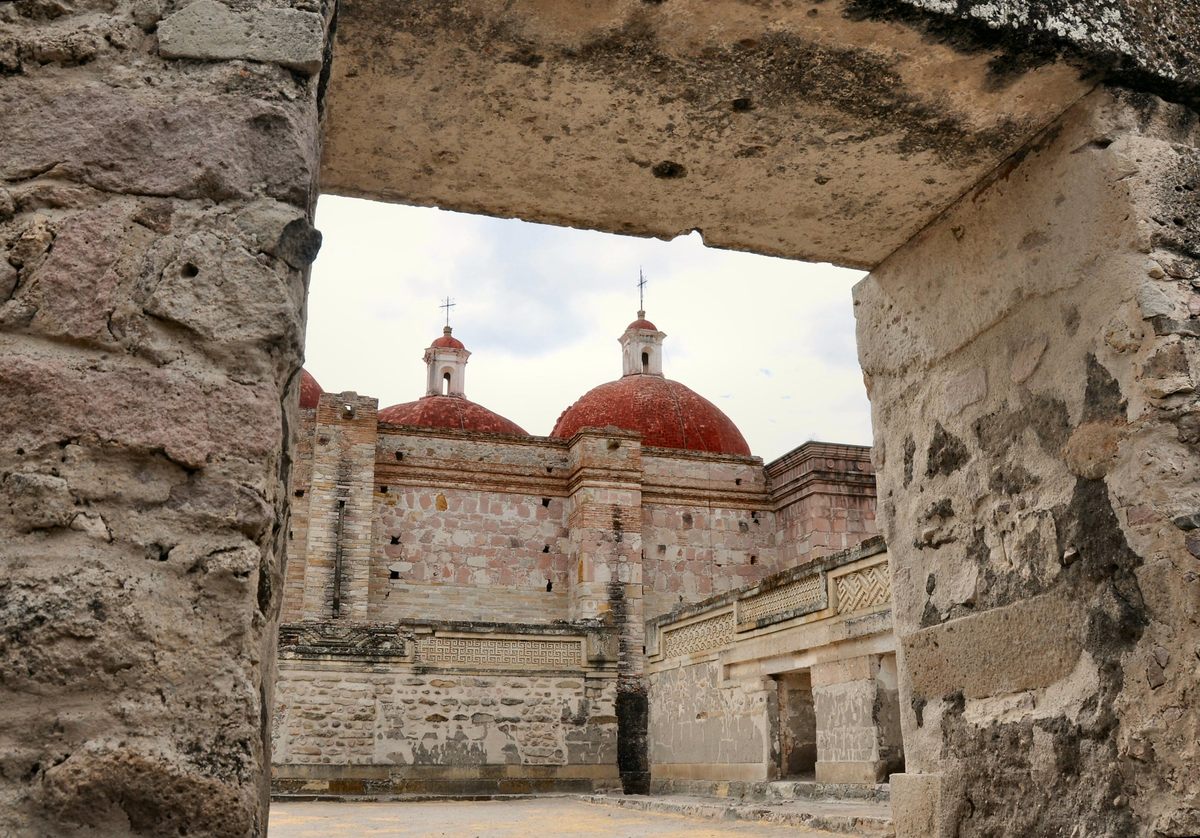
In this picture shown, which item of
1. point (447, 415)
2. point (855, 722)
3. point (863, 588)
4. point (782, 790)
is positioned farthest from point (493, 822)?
point (447, 415)

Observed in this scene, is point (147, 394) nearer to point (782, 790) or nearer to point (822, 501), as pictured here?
point (782, 790)

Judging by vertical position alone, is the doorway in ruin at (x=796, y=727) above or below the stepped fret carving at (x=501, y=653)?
below

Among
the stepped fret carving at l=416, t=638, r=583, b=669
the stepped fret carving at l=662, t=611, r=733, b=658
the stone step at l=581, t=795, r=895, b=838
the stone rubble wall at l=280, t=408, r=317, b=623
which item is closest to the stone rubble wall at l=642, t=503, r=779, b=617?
the stepped fret carving at l=416, t=638, r=583, b=669

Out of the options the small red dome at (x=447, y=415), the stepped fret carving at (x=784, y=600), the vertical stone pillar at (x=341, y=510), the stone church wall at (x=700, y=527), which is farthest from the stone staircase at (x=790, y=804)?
the small red dome at (x=447, y=415)

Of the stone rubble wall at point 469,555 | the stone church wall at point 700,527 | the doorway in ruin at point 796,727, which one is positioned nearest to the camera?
the doorway in ruin at point 796,727

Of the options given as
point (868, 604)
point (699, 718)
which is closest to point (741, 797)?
point (699, 718)

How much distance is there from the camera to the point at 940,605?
2791mm

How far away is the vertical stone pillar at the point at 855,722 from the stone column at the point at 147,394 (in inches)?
291

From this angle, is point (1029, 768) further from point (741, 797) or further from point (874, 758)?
point (741, 797)

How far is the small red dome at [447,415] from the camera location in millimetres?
22312

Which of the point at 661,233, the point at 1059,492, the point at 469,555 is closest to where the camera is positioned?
the point at 1059,492

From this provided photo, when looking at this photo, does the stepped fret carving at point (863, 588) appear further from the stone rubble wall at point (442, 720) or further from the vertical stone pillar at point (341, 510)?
the vertical stone pillar at point (341, 510)

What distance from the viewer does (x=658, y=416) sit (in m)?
22.6

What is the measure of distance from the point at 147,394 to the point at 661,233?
173cm
